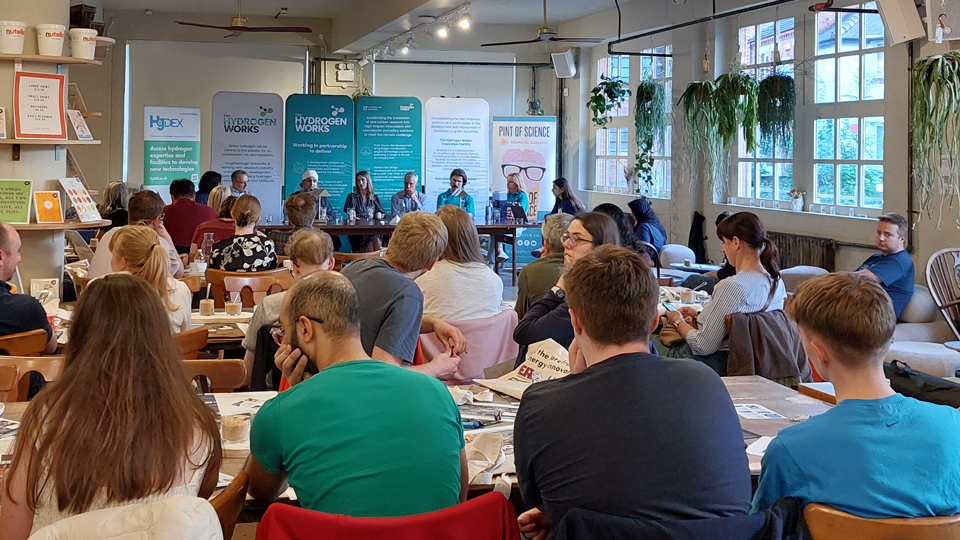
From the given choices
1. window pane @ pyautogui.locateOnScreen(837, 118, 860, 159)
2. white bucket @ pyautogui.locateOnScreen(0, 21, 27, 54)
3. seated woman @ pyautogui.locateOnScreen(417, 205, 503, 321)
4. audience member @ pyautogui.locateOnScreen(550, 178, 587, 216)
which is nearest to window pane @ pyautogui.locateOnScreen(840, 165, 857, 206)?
window pane @ pyautogui.locateOnScreen(837, 118, 860, 159)

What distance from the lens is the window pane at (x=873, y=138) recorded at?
334 inches

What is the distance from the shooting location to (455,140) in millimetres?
13305

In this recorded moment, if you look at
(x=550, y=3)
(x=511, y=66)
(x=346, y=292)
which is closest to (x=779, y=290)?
(x=346, y=292)

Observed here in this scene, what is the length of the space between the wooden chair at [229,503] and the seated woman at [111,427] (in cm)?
8

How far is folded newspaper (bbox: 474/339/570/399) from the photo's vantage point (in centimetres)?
335

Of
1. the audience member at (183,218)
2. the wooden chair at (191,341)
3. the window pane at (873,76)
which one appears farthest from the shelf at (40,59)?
the window pane at (873,76)

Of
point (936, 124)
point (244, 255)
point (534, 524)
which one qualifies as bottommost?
point (534, 524)

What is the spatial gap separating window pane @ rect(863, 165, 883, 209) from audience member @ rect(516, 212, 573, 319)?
499cm

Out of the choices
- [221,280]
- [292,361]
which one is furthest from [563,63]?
[292,361]

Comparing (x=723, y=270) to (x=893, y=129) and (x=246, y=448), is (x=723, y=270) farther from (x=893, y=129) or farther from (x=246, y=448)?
(x=246, y=448)

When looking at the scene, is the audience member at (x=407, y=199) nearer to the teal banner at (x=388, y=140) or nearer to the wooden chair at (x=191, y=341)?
the teal banner at (x=388, y=140)

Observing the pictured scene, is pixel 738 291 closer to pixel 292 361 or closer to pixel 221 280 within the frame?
pixel 292 361

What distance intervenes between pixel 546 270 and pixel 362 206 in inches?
294

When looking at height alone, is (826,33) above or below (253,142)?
above
